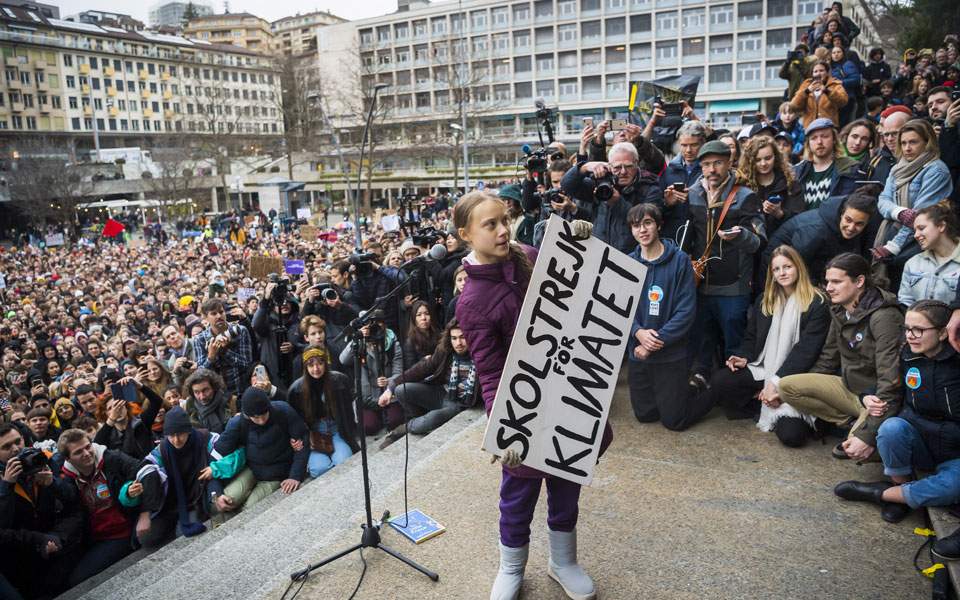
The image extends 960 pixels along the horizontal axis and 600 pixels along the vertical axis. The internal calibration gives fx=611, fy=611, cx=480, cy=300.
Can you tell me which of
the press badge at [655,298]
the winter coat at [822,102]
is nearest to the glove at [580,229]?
the press badge at [655,298]

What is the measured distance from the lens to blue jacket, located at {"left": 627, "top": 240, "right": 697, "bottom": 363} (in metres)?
4.50

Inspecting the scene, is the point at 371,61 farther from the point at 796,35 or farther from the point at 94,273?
the point at 94,273

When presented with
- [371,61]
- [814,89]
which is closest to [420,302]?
[814,89]

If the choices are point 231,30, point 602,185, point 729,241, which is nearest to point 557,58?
point 729,241

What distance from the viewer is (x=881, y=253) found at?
14.7 ft

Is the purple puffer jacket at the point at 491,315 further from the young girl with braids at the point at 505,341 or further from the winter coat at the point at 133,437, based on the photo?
the winter coat at the point at 133,437

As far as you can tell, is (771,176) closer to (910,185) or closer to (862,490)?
(910,185)

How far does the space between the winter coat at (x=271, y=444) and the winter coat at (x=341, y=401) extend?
0.32 meters

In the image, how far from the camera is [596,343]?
2.81 meters

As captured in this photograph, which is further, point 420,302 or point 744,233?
point 420,302

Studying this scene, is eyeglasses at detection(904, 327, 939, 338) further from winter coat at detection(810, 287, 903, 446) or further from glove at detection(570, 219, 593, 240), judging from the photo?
glove at detection(570, 219, 593, 240)

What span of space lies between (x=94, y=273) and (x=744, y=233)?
21633 mm

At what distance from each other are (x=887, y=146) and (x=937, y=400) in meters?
2.82

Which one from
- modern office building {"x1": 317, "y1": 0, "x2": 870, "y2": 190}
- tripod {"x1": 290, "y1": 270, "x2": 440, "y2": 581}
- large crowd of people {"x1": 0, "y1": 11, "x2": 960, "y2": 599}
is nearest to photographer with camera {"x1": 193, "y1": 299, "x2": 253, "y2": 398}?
large crowd of people {"x1": 0, "y1": 11, "x2": 960, "y2": 599}
